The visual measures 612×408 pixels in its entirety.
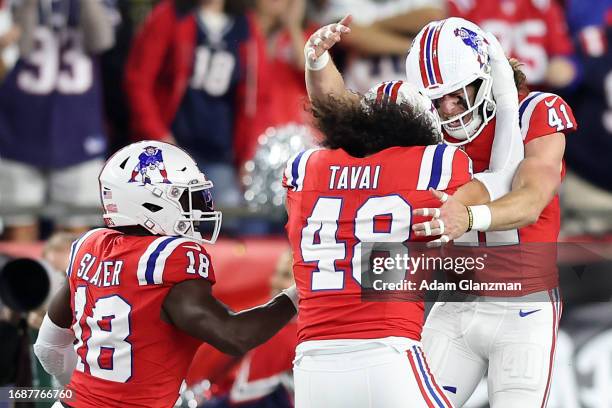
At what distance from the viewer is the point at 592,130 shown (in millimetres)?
7688

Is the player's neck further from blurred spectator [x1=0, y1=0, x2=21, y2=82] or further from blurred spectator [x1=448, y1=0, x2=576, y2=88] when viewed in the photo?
blurred spectator [x1=448, y1=0, x2=576, y2=88]

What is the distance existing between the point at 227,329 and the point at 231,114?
3987 millimetres

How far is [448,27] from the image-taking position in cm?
416

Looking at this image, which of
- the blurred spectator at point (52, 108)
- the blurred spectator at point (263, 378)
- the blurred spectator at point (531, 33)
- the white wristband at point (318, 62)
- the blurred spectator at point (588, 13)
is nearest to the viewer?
the white wristband at point (318, 62)

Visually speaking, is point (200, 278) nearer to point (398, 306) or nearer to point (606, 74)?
point (398, 306)

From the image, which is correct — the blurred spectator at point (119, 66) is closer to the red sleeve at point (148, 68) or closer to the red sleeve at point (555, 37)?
the red sleeve at point (148, 68)

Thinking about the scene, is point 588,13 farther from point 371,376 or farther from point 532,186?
point 371,376

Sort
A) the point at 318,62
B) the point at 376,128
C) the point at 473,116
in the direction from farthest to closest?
the point at 318,62, the point at 473,116, the point at 376,128

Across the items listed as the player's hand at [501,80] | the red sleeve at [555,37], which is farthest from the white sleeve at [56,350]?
the red sleeve at [555,37]

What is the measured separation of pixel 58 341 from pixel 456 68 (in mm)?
1700

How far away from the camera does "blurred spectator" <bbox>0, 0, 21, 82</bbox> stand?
6.93m

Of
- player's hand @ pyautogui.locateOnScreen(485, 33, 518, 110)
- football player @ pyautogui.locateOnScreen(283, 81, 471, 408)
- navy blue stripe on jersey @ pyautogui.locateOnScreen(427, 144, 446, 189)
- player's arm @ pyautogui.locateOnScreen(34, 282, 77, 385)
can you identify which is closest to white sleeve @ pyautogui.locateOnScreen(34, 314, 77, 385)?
player's arm @ pyautogui.locateOnScreen(34, 282, 77, 385)

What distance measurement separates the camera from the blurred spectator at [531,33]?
752 cm

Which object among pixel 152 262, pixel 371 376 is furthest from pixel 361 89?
pixel 371 376
